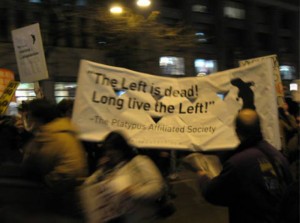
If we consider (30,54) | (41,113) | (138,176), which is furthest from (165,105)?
(30,54)

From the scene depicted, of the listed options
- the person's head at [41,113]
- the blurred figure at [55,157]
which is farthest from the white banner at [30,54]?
the blurred figure at [55,157]

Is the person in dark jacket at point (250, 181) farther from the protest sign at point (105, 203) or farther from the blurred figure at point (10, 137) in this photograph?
the blurred figure at point (10, 137)

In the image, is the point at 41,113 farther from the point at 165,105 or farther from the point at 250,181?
the point at 165,105

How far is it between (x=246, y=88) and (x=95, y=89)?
65.6 inches

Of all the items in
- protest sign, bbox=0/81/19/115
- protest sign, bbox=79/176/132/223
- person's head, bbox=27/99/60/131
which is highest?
protest sign, bbox=0/81/19/115

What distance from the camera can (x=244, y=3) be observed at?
140 ft

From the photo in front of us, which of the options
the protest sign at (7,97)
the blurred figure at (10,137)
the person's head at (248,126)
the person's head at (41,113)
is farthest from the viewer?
the protest sign at (7,97)

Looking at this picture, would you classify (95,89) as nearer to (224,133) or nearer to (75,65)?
(224,133)

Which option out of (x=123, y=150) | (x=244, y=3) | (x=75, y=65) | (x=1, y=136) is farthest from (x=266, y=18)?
(x=123, y=150)

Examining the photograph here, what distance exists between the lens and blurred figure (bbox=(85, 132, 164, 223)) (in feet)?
11.2

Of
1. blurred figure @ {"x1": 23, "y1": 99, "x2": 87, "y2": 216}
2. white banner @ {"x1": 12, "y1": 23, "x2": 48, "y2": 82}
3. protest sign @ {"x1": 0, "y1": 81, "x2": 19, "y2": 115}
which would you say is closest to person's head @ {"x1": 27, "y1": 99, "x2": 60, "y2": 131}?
blurred figure @ {"x1": 23, "y1": 99, "x2": 87, "y2": 216}

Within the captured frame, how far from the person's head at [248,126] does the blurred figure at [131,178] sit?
0.65 metres

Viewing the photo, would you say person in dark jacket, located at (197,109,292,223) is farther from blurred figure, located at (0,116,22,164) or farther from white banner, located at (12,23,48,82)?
white banner, located at (12,23,48,82)

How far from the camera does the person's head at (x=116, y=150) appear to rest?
369cm
